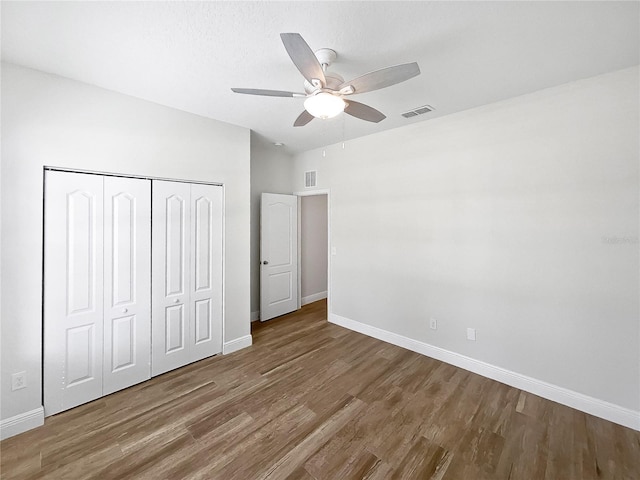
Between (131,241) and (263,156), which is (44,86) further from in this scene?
(263,156)

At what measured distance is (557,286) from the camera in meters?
2.36

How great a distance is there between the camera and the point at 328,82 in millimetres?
1741

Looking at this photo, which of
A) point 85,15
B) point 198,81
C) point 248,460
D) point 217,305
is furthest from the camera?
point 217,305

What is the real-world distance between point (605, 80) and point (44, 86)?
14.7ft

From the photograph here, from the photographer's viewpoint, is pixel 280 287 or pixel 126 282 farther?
pixel 280 287

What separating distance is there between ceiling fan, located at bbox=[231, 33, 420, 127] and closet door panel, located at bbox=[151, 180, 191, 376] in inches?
61.7

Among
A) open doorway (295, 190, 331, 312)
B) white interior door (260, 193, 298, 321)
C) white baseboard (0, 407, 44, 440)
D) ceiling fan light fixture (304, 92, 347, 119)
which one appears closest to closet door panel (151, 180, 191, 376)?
white baseboard (0, 407, 44, 440)

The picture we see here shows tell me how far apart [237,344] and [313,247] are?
2516mm

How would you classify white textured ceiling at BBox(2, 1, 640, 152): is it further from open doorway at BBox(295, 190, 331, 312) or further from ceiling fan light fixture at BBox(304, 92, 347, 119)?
open doorway at BBox(295, 190, 331, 312)

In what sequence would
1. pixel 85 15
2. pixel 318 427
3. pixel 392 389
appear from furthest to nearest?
pixel 392 389 < pixel 318 427 < pixel 85 15

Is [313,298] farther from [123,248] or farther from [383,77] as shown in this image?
[383,77]

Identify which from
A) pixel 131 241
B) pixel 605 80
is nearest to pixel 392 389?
pixel 131 241

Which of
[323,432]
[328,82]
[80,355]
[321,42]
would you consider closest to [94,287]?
[80,355]

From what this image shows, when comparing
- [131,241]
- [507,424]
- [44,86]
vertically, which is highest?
[44,86]
